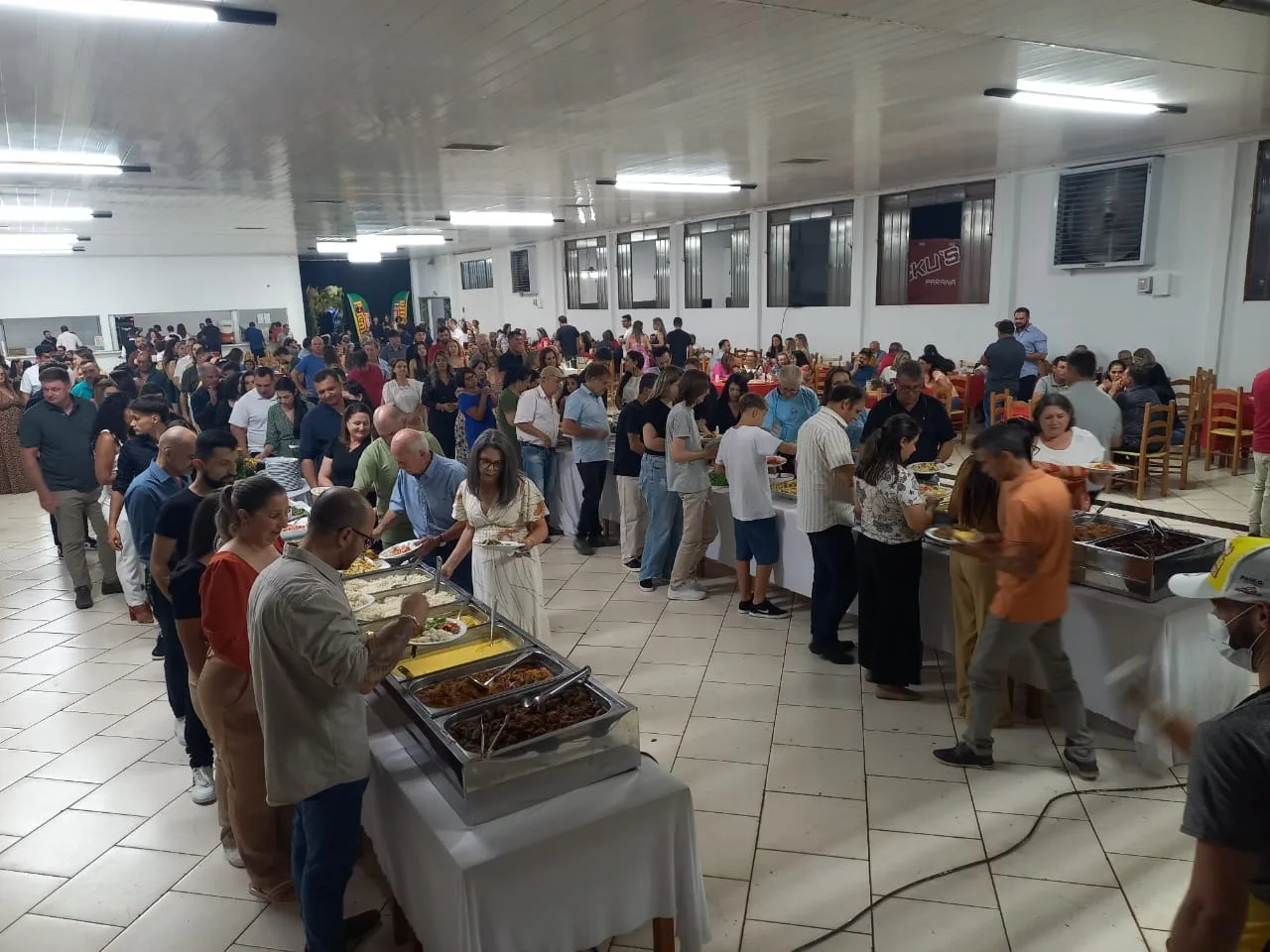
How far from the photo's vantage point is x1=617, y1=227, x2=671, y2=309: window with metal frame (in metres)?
17.0

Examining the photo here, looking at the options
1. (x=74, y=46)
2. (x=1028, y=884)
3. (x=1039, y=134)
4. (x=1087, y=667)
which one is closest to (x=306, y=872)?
(x=1028, y=884)

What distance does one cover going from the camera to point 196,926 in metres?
2.83

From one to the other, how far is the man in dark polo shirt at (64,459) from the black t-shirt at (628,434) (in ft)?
12.0

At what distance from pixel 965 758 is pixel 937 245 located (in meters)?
9.53

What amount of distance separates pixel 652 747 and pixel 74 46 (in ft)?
14.4

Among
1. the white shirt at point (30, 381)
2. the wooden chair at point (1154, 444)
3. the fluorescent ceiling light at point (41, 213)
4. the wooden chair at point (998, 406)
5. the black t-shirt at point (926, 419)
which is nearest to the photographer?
the black t-shirt at point (926, 419)

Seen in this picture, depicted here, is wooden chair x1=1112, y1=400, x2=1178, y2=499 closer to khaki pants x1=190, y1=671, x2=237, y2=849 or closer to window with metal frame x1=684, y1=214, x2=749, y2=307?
khaki pants x1=190, y1=671, x2=237, y2=849

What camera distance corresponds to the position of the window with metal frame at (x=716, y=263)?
15.0 meters

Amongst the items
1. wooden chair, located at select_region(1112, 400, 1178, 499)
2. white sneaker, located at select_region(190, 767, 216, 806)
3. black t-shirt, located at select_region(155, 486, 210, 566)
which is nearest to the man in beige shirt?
black t-shirt, located at select_region(155, 486, 210, 566)

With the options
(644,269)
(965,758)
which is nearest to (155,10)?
(965,758)

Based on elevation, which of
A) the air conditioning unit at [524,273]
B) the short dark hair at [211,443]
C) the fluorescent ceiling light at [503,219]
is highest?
the fluorescent ceiling light at [503,219]

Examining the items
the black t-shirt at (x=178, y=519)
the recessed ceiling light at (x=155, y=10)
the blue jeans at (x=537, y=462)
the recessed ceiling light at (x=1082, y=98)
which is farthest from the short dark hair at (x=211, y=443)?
the recessed ceiling light at (x=1082, y=98)

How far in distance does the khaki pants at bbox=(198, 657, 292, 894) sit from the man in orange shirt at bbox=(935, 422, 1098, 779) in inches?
104

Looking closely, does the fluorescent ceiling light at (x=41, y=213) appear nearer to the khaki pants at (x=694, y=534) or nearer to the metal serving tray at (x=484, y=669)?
the khaki pants at (x=694, y=534)
